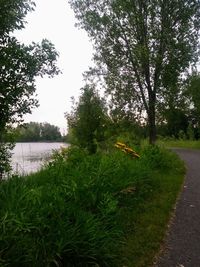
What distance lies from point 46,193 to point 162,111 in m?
19.2

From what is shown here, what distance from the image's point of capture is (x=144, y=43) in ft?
74.6

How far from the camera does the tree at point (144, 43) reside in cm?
2267

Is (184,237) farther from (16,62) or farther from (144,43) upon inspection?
(144,43)

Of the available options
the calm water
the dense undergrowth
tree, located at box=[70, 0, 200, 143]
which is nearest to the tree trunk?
tree, located at box=[70, 0, 200, 143]

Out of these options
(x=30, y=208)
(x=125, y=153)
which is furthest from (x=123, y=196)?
(x=125, y=153)

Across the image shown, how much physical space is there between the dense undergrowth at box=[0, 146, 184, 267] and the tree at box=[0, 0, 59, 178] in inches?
83.1

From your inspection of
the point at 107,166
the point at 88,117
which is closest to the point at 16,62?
the point at 107,166

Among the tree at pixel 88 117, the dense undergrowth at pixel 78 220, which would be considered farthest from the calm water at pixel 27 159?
the tree at pixel 88 117

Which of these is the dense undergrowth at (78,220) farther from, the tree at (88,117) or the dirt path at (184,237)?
the tree at (88,117)

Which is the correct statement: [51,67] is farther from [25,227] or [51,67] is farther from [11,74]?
[25,227]

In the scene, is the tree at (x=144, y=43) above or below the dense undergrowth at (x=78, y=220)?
above

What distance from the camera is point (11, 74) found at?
31.5 ft

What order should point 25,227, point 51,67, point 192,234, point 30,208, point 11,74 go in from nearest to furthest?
point 25,227, point 30,208, point 192,234, point 11,74, point 51,67

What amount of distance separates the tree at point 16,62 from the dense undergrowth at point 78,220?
2112mm
